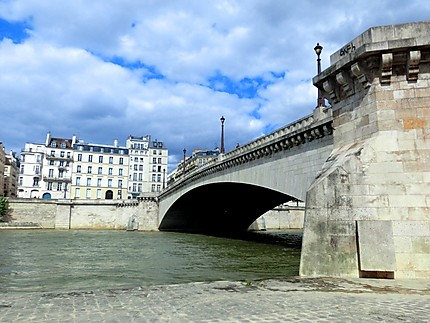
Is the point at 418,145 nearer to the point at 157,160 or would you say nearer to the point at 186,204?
the point at 186,204

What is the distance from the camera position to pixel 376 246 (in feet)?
29.5

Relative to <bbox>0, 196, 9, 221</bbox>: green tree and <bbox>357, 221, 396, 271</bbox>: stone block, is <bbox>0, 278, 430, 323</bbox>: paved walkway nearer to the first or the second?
<bbox>357, 221, 396, 271</bbox>: stone block

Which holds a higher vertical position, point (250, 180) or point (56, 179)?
point (56, 179)

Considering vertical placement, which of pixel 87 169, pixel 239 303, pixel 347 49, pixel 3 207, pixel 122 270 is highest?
pixel 87 169

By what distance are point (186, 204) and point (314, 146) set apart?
32.7 metres

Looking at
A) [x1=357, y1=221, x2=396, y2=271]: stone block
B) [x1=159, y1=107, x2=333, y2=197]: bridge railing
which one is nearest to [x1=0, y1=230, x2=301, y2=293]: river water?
[x1=357, y1=221, x2=396, y2=271]: stone block

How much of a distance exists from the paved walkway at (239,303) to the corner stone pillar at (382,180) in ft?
2.69

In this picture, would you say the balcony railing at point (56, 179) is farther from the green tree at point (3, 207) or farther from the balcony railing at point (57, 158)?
the green tree at point (3, 207)

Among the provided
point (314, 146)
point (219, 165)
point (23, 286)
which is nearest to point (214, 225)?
point (219, 165)

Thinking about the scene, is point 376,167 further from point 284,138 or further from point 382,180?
→ point 284,138

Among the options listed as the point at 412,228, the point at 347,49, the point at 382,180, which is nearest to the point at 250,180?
the point at 347,49

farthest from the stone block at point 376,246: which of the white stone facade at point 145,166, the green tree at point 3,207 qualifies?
the white stone facade at point 145,166

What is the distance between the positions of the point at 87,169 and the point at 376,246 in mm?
82526

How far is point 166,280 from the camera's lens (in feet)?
44.5
